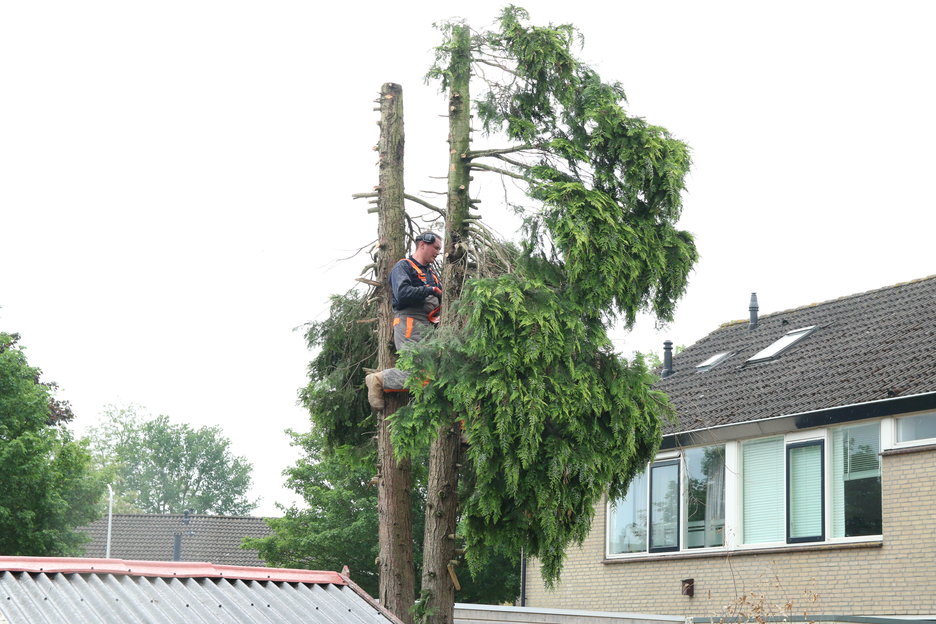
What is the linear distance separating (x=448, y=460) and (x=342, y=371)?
2.06 m

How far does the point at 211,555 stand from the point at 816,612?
32.4m

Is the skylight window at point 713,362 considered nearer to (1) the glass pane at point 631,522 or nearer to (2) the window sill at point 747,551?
(1) the glass pane at point 631,522

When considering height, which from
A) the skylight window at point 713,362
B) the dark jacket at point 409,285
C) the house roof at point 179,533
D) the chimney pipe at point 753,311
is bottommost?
the house roof at point 179,533

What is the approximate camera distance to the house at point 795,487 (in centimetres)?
1461

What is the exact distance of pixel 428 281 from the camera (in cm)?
1087

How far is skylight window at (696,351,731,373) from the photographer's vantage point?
2061 centimetres

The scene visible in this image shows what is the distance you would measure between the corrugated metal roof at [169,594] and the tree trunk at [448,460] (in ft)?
7.64

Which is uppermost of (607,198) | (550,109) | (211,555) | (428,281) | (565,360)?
(550,109)

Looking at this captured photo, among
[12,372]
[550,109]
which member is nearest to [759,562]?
[550,109]

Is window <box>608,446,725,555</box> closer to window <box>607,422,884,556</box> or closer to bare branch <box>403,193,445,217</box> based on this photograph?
window <box>607,422,884,556</box>

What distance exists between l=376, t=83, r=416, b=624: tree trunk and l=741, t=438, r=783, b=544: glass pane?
702 cm

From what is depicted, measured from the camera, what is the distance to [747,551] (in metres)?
16.5

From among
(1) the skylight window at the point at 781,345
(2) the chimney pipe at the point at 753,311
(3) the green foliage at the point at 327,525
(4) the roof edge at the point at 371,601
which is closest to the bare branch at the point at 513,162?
(4) the roof edge at the point at 371,601

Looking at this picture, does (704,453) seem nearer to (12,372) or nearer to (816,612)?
(816,612)
